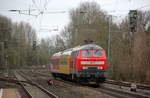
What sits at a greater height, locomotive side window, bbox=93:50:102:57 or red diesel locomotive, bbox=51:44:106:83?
locomotive side window, bbox=93:50:102:57

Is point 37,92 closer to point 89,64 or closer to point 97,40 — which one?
point 89,64

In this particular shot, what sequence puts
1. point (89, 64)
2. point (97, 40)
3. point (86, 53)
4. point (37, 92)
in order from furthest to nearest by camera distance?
point (97, 40) < point (86, 53) < point (89, 64) < point (37, 92)

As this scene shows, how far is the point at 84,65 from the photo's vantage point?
832 inches

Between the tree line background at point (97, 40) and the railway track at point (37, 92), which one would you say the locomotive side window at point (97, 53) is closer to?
the tree line background at point (97, 40)

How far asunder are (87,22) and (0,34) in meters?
24.3

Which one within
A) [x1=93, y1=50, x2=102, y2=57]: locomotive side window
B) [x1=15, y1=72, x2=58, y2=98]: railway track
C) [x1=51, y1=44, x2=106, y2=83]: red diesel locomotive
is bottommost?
[x1=15, y1=72, x2=58, y2=98]: railway track

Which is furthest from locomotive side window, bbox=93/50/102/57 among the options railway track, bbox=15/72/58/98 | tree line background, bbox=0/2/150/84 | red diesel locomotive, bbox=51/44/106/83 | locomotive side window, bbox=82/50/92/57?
railway track, bbox=15/72/58/98

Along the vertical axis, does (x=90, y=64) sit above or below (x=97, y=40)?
below

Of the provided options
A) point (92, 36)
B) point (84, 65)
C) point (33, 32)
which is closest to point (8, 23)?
point (33, 32)

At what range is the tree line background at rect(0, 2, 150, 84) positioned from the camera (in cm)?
2505

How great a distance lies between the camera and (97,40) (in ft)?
132

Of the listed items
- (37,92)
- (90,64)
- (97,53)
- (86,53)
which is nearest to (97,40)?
(97,53)

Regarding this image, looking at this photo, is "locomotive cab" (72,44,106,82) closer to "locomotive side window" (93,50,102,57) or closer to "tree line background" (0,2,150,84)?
"locomotive side window" (93,50,102,57)

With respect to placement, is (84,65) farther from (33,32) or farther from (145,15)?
(33,32)
